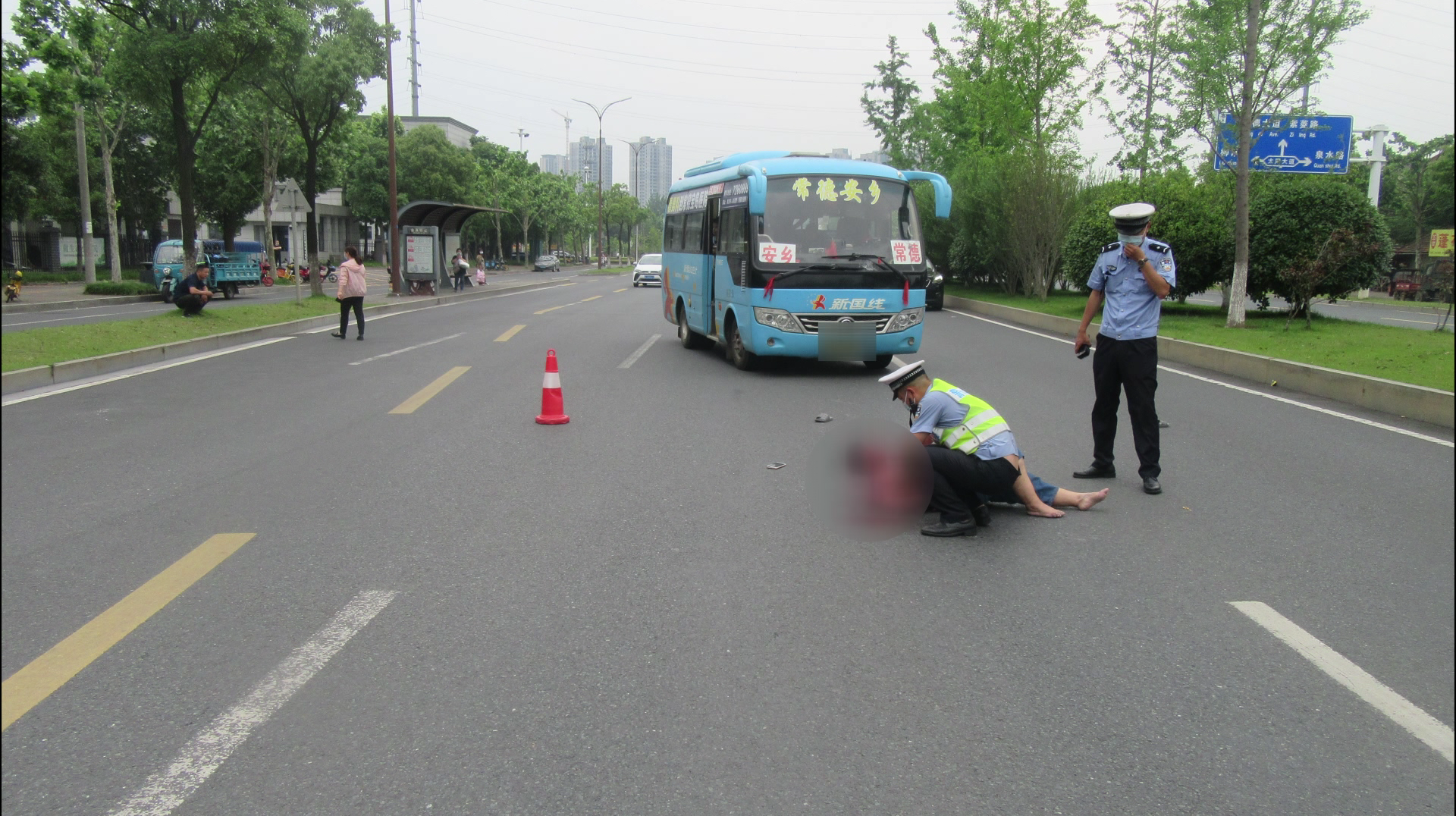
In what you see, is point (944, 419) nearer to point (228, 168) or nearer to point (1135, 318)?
point (1135, 318)

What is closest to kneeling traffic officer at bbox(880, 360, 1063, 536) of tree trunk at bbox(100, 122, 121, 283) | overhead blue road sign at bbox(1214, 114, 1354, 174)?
overhead blue road sign at bbox(1214, 114, 1354, 174)

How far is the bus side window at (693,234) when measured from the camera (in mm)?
15898

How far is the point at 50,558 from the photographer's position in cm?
522

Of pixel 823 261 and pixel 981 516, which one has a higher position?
pixel 823 261

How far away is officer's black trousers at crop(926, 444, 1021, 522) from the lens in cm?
595

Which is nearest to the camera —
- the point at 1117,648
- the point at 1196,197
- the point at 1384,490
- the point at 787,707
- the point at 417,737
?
the point at 417,737

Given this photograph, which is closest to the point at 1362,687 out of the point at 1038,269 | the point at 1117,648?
the point at 1117,648

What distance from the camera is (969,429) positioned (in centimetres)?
599

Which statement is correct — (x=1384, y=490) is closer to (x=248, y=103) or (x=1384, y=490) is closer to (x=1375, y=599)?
(x=1375, y=599)

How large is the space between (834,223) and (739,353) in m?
2.18

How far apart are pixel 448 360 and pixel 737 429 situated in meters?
6.65

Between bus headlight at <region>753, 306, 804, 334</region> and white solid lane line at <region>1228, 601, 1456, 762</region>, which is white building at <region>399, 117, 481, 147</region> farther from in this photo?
white solid lane line at <region>1228, 601, 1456, 762</region>

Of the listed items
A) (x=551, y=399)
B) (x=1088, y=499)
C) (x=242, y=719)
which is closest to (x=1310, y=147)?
(x=551, y=399)

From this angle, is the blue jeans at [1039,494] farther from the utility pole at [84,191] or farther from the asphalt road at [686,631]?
the utility pole at [84,191]
